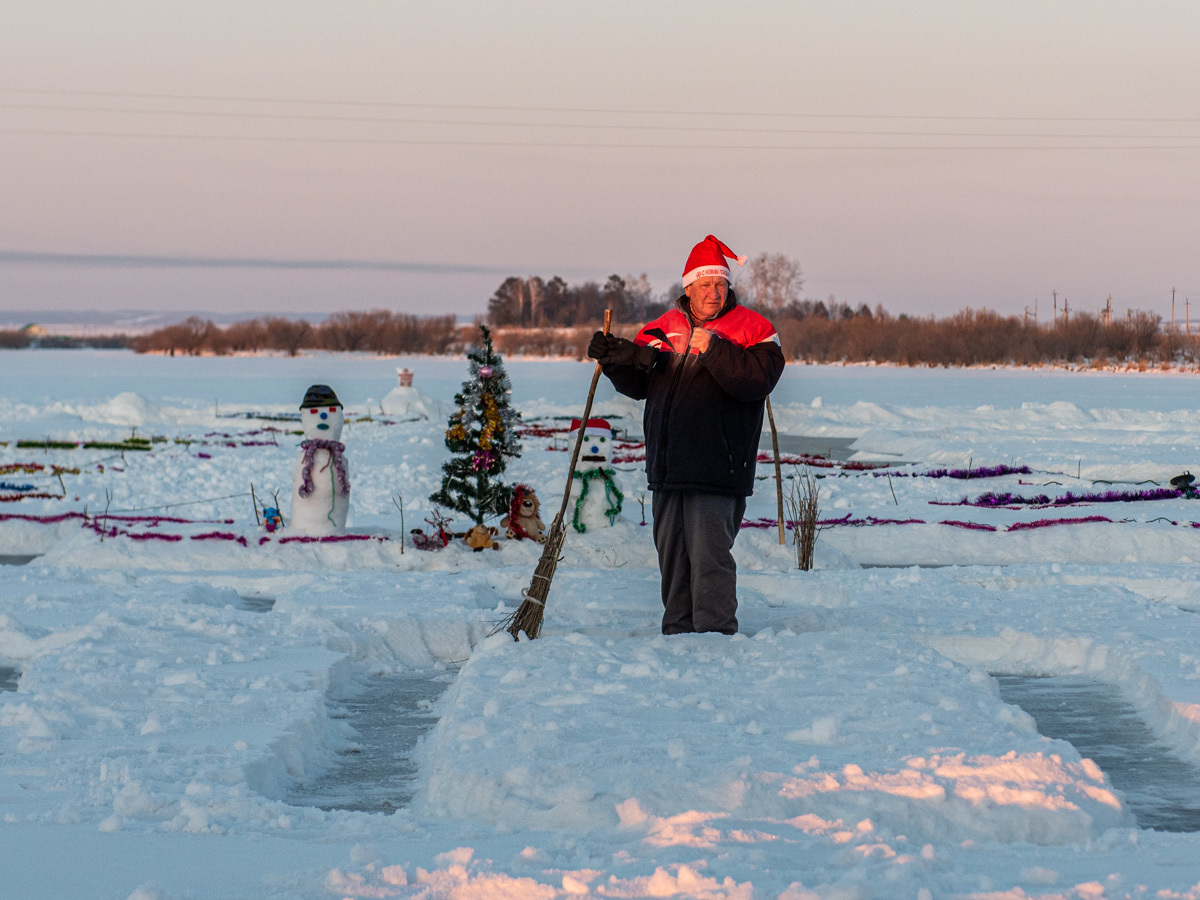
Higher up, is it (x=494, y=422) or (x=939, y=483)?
(x=494, y=422)

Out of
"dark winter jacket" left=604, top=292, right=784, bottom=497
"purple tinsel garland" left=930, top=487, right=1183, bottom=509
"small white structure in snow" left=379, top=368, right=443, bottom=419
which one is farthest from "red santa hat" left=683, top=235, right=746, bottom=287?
"small white structure in snow" left=379, top=368, right=443, bottom=419

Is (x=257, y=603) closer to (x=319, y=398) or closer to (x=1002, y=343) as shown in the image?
(x=319, y=398)

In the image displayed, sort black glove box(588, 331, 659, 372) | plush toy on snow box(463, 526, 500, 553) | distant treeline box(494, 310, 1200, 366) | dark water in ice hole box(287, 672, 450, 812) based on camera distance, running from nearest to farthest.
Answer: dark water in ice hole box(287, 672, 450, 812), black glove box(588, 331, 659, 372), plush toy on snow box(463, 526, 500, 553), distant treeline box(494, 310, 1200, 366)

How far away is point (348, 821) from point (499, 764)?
1.88ft

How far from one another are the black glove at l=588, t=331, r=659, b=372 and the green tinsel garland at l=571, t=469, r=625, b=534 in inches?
164

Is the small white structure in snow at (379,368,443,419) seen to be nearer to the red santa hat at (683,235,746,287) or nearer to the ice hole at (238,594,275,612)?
the ice hole at (238,594,275,612)

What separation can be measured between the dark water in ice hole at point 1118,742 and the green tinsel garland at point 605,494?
446cm

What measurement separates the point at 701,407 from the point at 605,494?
420cm

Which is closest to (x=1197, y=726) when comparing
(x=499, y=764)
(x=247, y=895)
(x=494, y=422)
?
(x=499, y=764)

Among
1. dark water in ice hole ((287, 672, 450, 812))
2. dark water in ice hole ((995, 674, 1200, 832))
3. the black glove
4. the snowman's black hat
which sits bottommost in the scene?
dark water in ice hole ((287, 672, 450, 812))

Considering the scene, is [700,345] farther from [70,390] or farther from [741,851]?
[70,390]

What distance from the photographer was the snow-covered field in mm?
3156

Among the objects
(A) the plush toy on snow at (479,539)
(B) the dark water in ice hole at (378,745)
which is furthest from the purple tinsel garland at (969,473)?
(B) the dark water in ice hole at (378,745)

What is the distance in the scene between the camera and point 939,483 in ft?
49.9
